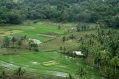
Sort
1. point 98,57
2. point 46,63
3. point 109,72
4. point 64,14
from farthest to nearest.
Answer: point 64,14
point 46,63
point 98,57
point 109,72

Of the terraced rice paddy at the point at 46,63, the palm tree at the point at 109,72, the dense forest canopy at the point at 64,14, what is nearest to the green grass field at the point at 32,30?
the dense forest canopy at the point at 64,14

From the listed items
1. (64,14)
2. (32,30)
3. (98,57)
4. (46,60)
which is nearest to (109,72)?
(98,57)

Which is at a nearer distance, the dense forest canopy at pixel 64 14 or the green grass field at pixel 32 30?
the green grass field at pixel 32 30

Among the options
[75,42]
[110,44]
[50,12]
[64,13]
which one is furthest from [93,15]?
[110,44]

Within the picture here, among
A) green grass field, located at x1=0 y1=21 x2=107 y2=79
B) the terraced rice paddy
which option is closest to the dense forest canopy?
green grass field, located at x1=0 y1=21 x2=107 y2=79

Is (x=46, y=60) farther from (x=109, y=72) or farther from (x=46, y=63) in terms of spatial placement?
(x=109, y=72)

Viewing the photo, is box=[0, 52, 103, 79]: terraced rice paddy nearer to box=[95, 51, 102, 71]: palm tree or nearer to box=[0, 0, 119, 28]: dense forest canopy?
box=[95, 51, 102, 71]: palm tree

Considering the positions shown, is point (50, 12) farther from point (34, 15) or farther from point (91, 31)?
point (91, 31)

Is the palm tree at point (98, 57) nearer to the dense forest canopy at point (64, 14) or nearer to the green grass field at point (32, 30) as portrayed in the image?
the green grass field at point (32, 30)

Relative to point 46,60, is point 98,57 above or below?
above
